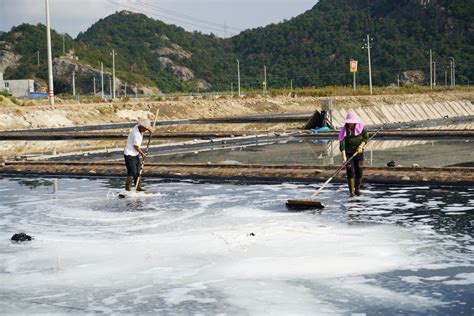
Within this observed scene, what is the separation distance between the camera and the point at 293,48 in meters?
152

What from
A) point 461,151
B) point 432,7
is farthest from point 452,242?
point 432,7

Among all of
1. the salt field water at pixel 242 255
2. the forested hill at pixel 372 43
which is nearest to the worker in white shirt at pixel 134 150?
the salt field water at pixel 242 255

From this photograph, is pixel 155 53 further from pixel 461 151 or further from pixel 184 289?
pixel 184 289

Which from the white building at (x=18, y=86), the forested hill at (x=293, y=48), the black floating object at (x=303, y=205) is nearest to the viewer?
the black floating object at (x=303, y=205)

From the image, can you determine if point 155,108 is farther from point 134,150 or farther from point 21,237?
point 21,237

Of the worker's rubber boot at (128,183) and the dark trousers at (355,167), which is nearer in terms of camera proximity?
the dark trousers at (355,167)

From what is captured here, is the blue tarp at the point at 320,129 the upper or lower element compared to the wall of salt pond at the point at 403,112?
lower

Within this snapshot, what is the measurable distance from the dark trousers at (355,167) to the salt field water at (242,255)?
18.0 inches

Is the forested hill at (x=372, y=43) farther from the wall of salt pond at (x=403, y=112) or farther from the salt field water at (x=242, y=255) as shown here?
the salt field water at (x=242, y=255)

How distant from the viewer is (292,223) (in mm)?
11688

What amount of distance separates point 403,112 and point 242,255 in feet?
172

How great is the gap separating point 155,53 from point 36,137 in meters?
123

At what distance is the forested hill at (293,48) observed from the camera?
13788 cm

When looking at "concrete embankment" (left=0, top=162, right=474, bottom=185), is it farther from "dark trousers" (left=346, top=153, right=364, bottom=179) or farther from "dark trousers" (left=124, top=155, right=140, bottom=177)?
"dark trousers" (left=124, top=155, right=140, bottom=177)
